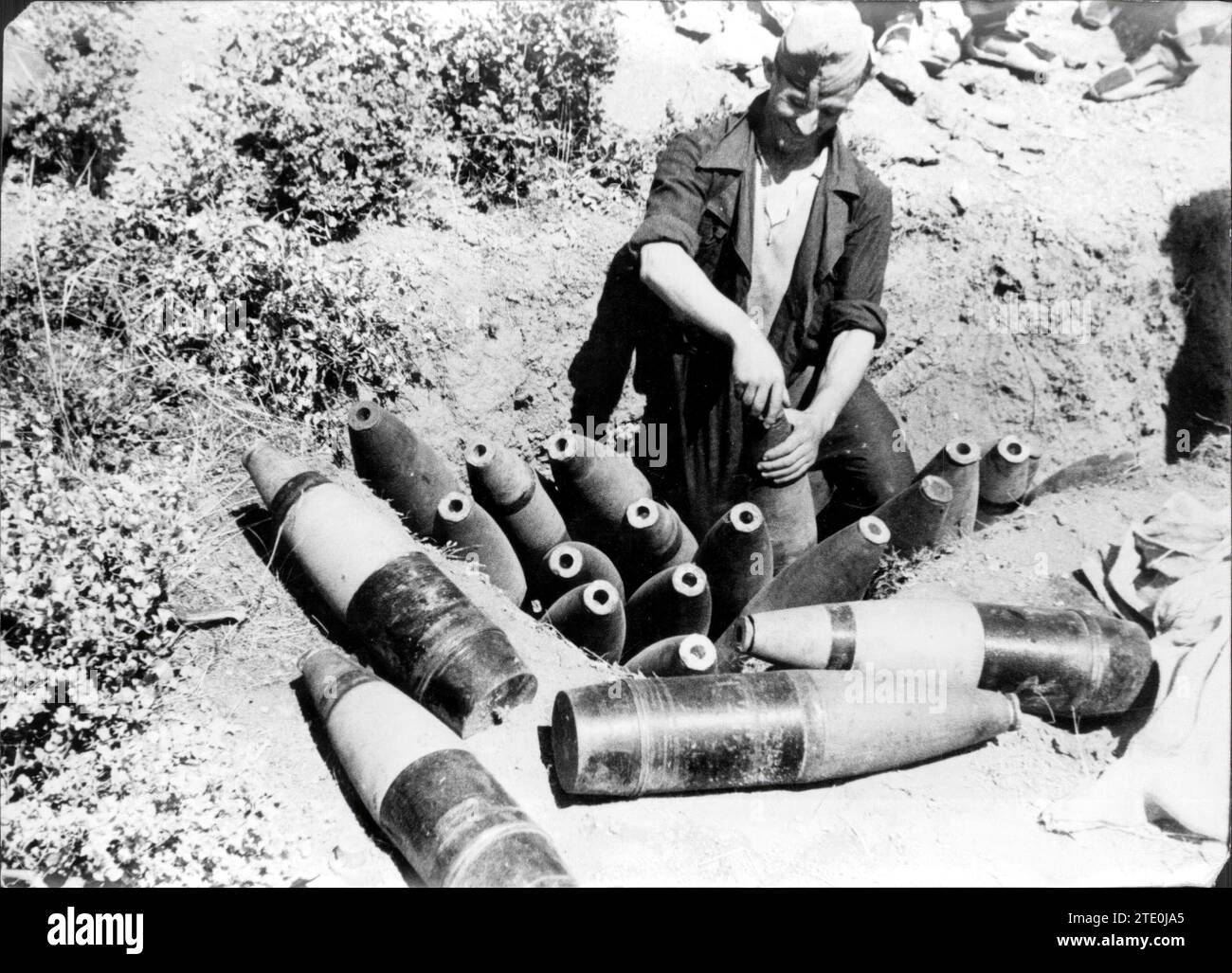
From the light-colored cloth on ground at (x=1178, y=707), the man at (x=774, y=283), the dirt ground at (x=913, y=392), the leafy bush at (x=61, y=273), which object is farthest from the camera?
the leafy bush at (x=61, y=273)

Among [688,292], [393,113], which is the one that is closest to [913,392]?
[688,292]

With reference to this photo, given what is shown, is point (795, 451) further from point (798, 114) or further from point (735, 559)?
point (798, 114)

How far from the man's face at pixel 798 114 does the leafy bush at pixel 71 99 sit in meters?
3.41

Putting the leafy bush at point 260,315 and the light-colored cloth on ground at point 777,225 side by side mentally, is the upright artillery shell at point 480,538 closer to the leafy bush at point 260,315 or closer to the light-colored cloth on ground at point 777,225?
the leafy bush at point 260,315

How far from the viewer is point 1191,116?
529 centimetres

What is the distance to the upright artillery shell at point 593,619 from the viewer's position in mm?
3096

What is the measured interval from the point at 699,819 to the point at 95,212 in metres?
3.86

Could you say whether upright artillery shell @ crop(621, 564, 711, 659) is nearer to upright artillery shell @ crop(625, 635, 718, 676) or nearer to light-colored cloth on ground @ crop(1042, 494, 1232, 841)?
upright artillery shell @ crop(625, 635, 718, 676)

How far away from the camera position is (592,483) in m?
3.74

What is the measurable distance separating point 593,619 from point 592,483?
0.81 m

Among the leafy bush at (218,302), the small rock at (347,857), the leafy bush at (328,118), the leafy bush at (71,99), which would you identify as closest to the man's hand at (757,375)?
the leafy bush at (218,302)

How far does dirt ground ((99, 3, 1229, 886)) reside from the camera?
2.52 meters
